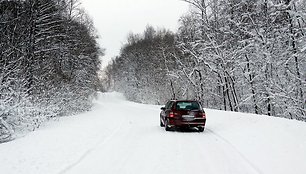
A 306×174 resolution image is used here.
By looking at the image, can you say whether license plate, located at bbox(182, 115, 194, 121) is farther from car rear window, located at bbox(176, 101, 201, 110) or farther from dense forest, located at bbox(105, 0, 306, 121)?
dense forest, located at bbox(105, 0, 306, 121)

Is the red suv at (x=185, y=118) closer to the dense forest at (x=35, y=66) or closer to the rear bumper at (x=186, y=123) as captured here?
the rear bumper at (x=186, y=123)

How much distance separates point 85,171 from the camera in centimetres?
703

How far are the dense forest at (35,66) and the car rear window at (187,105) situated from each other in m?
6.89

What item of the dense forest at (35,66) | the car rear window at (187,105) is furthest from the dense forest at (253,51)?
the dense forest at (35,66)

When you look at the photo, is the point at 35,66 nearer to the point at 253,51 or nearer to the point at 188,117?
the point at 188,117

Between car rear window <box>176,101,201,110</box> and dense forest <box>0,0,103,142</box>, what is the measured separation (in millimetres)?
6894

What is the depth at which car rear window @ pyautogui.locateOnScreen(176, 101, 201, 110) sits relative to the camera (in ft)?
51.0

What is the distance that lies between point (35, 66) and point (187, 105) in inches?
480

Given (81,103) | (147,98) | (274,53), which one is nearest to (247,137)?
(274,53)

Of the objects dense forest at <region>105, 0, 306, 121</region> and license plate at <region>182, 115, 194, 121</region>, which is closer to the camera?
license plate at <region>182, 115, 194, 121</region>

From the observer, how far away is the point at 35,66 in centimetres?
2188

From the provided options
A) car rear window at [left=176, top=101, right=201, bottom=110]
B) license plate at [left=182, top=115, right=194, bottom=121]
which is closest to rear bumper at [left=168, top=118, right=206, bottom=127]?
license plate at [left=182, top=115, right=194, bottom=121]

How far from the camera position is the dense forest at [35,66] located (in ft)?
45.4

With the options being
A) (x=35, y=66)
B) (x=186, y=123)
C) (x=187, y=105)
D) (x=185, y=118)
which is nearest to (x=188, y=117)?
(x=185, y=118)
